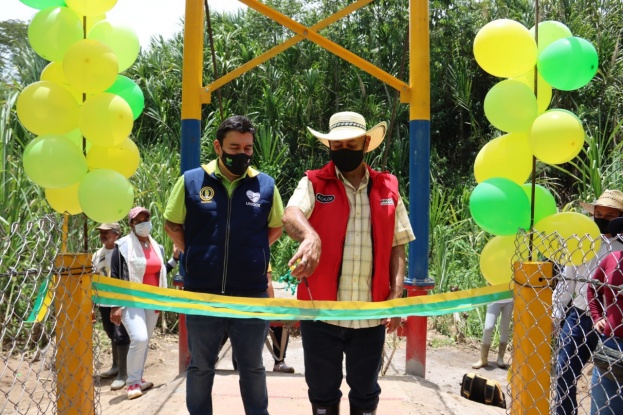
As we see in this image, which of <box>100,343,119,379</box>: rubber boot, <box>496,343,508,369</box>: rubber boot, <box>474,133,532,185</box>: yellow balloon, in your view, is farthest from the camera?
<box>496,343,508,369</box>: rubber boot

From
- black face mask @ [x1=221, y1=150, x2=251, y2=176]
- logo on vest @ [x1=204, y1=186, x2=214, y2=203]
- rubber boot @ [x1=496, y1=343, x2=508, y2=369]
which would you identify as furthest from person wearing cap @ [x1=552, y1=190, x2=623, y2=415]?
rubber boot @ [x1=496, y1=343, x2=508, y2=369]

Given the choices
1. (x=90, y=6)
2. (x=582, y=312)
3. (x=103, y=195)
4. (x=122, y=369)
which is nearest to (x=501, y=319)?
(x=582, y=312)

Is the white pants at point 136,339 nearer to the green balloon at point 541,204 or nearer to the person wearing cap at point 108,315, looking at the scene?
the person wearing cap at point 108,315

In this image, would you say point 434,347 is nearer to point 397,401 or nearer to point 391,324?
point 397,401

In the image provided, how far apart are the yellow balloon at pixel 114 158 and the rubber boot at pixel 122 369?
298 centimetres

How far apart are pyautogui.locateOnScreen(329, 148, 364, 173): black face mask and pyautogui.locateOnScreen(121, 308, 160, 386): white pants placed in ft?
10.2

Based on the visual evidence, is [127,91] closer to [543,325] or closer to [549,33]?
[549,33]

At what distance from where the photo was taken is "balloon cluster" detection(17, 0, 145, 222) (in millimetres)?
3277

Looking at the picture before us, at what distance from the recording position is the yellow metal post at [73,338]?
269 cm

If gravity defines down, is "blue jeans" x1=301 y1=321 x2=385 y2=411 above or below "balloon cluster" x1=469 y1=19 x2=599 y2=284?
below

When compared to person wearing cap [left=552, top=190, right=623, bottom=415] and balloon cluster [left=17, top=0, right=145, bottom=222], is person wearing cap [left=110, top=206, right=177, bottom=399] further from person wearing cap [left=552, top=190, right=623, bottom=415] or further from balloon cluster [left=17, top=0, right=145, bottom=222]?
person wearing cap [left=552, top=190, right=623, bottom=415]

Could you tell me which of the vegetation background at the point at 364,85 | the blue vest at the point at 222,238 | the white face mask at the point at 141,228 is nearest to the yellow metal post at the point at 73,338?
the blue vest at the point at 222,238

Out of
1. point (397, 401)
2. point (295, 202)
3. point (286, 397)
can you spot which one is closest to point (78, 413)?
point (295, 202)

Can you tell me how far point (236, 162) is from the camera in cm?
346
